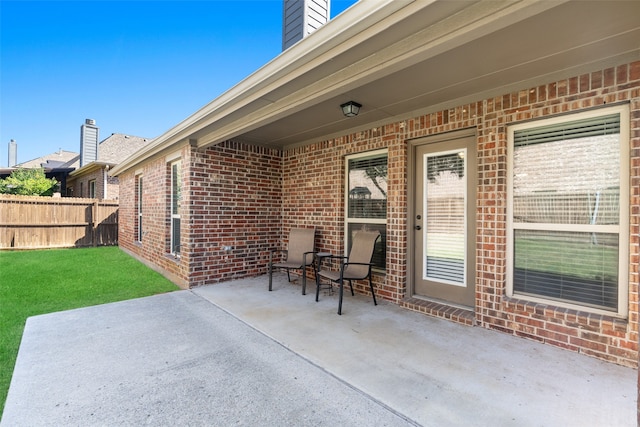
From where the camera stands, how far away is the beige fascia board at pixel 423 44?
1.67 m

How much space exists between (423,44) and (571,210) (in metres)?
2.13

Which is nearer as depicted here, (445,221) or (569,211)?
(569,211)

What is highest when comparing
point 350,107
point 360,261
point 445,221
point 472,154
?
point 350,107

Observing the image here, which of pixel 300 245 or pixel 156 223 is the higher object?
pixel 156 223

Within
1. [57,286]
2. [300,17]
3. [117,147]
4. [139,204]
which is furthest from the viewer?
[117,147]

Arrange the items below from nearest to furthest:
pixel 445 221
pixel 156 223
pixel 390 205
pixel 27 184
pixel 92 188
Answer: pixel 445 221 → pixel 390 205 → pixel 156 223 → pixel 27 184 → pixel 92 188

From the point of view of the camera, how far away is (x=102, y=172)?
38.3ft

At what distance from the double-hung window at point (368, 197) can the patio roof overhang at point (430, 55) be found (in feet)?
2.78

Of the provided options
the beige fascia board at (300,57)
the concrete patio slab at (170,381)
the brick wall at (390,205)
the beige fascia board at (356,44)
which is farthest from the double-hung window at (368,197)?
the concrete patio slab at (170,381)

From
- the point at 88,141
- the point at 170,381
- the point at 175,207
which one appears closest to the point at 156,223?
the point at 175,207

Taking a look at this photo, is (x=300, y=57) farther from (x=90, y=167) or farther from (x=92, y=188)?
(x=92, y=188)

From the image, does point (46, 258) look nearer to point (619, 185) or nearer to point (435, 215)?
point (435, 215)

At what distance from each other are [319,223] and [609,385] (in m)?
3.85

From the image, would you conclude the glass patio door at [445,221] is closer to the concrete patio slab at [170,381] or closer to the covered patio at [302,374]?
the covered patio at [302,374]
